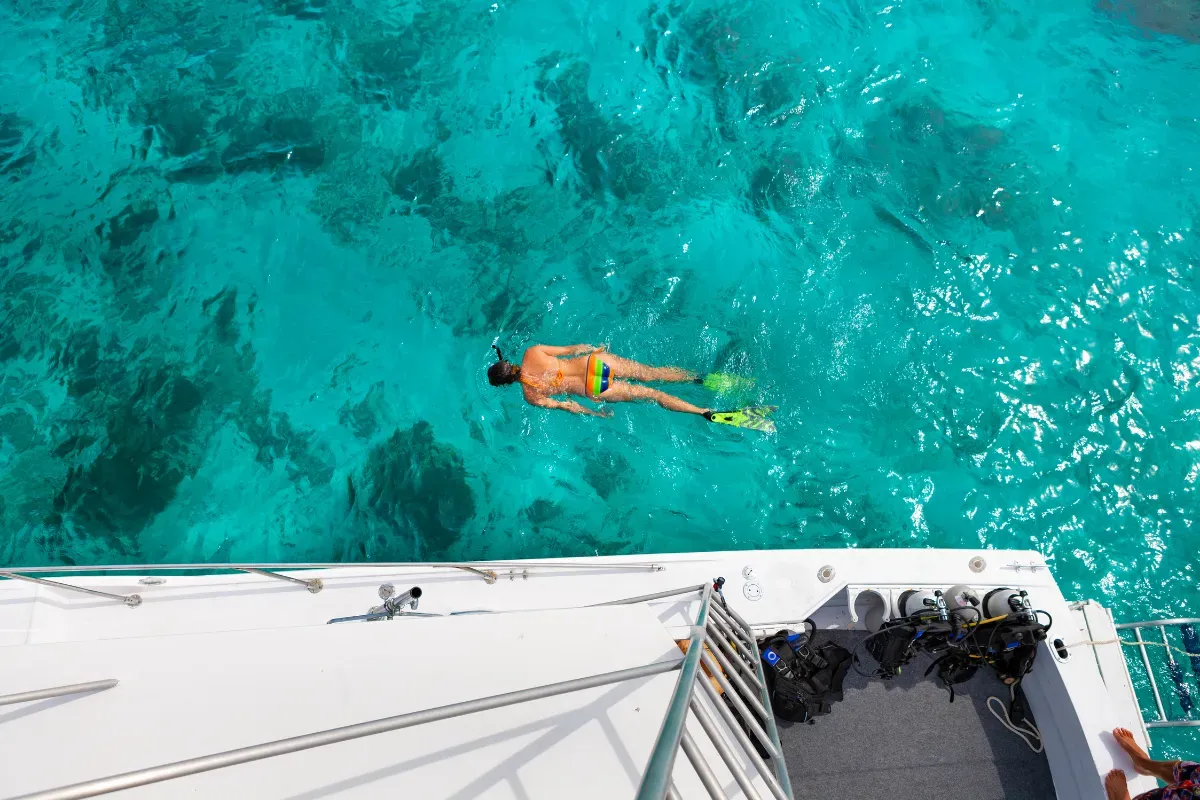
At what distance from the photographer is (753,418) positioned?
6812 millimetres

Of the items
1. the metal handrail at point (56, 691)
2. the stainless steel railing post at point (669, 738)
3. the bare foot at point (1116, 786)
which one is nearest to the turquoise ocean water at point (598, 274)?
the bare foot at point (1116, 786)

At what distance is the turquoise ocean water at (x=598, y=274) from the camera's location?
6621 millimetres

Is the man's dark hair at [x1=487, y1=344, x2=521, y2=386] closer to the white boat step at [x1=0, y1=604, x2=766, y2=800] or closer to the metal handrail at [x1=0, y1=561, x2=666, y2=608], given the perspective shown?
the metal handrail at [x1=0, y1=561, x2=666, y2=608]

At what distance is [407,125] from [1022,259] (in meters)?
7.18

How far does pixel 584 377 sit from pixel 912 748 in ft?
13.6

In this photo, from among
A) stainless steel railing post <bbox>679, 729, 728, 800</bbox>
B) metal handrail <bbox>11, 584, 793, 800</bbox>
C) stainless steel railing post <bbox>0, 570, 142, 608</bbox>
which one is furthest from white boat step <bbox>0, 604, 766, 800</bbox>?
stainless steel railing post <bbox>0, 570, 142, 608</bbox>

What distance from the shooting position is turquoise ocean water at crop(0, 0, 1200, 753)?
21.7ft

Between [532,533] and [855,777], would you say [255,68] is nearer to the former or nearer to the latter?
[532,533]

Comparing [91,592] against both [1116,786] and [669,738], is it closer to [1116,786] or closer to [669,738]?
[669,738]

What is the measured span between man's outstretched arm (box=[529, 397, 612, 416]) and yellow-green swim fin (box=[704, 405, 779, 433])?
3.65 ft

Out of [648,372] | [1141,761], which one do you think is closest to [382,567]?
[648,372]

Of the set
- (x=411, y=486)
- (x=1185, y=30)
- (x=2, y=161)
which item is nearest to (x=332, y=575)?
(x=411, y=486)

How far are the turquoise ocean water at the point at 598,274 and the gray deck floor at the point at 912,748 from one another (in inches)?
65.0

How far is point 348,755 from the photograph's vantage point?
242 cm
